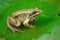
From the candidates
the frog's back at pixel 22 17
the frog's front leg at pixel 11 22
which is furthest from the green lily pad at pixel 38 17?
the frog's back at pixel 22 17

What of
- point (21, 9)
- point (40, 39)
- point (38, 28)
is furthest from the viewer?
point (21, 9)

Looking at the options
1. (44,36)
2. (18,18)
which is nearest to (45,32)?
(44,36)

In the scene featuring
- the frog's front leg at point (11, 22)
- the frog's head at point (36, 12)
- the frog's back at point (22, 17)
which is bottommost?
the frog's front leg at point (11, 22)

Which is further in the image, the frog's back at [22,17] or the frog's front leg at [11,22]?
the frog's back at [22,17]

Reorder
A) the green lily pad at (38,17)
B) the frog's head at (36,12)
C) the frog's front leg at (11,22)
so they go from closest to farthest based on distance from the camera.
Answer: the green lily pad at (38,17) < the frog's front leg at (11,22) < the frog's head at (36,12)

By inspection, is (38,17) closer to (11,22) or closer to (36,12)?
(36,12)

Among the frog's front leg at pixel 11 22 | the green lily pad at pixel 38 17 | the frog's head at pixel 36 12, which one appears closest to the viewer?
the green lily pad at pixel 38 17

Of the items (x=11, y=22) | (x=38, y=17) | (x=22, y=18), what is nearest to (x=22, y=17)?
(x=22, y=18)

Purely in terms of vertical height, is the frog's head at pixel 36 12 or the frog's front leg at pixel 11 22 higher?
the frog's head at pixel 36 12

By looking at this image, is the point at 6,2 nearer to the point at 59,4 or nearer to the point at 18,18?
the point at 18,18

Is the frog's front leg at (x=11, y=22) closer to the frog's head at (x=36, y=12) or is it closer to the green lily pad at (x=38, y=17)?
the green lily pad at (x=38, y=17)

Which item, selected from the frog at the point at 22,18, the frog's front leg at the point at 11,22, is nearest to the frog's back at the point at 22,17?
the frog at the point at 22,18
